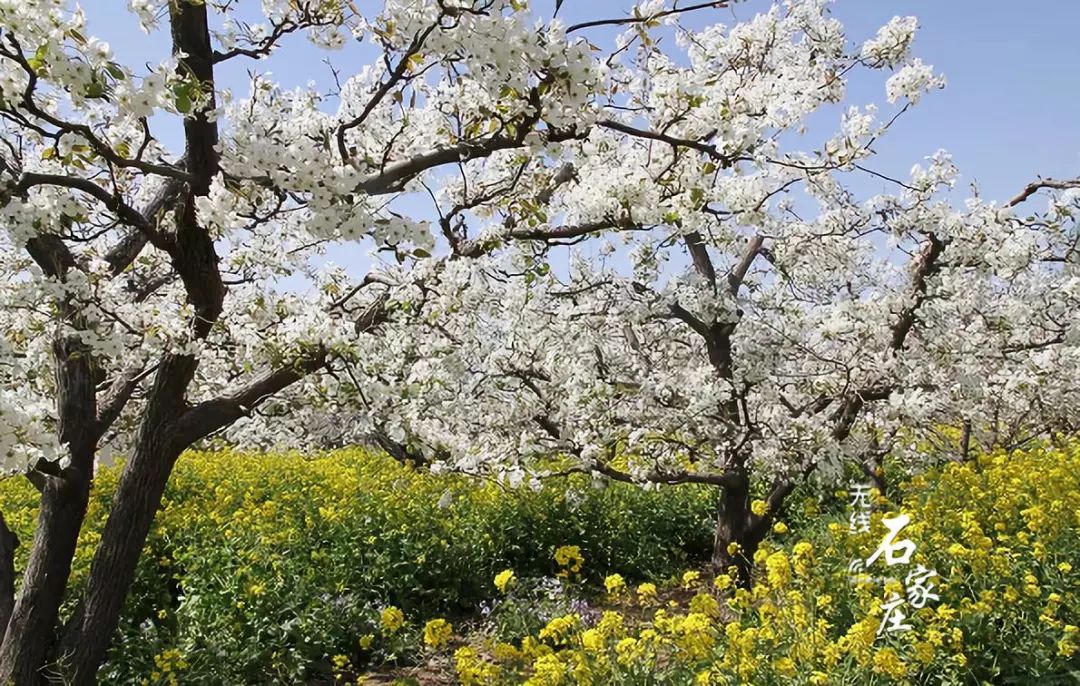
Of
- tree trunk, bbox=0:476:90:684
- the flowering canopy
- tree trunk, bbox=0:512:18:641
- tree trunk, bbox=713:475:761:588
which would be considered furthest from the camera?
tree trunk, bbox=713:475:761:588

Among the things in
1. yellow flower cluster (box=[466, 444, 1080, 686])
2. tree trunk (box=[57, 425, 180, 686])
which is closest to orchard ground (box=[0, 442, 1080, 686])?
yellow flower cluster (box=[466, 444, 1080, 686])

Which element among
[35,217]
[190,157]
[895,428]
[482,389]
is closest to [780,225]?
[895,428]

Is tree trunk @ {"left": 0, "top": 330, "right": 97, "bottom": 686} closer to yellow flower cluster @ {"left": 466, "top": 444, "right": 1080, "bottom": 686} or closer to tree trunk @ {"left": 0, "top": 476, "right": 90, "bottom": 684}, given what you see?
tree trunk @ {"left": 0, "top": 476, "right": 90, "bottom": 684}

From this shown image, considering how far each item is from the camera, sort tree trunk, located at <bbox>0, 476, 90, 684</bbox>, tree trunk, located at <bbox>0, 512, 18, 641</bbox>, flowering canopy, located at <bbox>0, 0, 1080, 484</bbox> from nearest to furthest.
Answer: flowering canopy, located at <bbox>0, 0, 1080, 484</bbox> → tree trunk, located at <bbox>0, 476, 90, 684</bbox> → tree trunk, located at <bbox>0, 512, 18, 641</bbox>

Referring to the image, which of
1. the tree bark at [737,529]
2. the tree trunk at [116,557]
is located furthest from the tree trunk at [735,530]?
the tree trunk at [116,557]

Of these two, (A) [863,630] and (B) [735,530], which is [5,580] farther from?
(B) [735,530]

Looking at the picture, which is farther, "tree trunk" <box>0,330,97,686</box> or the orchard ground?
"tree trunk" <box>0,330,97,686</box>

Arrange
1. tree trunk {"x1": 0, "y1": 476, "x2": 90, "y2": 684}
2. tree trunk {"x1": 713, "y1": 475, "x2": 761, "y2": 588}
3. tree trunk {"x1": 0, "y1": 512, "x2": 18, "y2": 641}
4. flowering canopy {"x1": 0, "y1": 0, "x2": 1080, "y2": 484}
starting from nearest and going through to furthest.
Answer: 1. flowering canopy {"x1": 0, "y1": 0, "x2": 1080, "y2": 484}
2. tree trunk {"x1": 0, "y1": 476, "x2": 90, "y2": 684}
3. tree trunk {"x1": 0, "y1": 512, "x2": 18, "y2": 641}
4. tree trunk {"x1": 713, "y1": 475, "x2": 761, "y2": 588}

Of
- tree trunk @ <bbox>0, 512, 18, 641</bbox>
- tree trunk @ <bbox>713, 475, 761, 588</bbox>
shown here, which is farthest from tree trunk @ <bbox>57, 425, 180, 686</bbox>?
tree trunk @ <bbox>713, 475, 761, 588</bbox>

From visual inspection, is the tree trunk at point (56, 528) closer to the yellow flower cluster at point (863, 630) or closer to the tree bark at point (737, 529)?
the yellow flower cluster at point (863, 630)

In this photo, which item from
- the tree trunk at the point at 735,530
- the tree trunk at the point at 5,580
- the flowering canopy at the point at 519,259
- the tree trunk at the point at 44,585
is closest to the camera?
the flowering canopy at the point at 519,259

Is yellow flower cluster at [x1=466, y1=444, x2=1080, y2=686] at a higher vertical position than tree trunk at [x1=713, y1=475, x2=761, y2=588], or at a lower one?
lower

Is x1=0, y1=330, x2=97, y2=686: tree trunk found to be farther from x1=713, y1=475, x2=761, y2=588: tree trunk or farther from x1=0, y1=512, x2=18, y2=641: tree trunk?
x1=713, y1=475, x2=761, y2=588: tree trunk

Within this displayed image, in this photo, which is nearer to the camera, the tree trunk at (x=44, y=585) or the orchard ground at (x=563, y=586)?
the orchard ground at (x=563, y=586)
